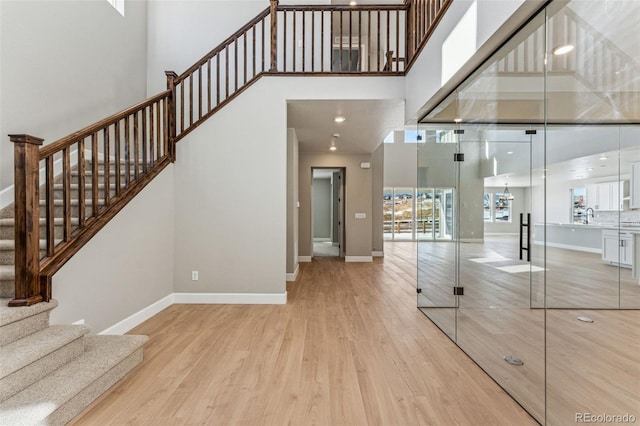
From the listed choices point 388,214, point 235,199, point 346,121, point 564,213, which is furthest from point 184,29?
point 388,214

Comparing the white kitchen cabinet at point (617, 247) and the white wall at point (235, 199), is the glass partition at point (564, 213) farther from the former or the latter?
the white wall at point (235, 199)

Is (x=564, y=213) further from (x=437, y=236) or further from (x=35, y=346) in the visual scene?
(x=35, y=346)

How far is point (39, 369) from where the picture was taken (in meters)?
1.80

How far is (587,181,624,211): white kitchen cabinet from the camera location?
1468 millimetres

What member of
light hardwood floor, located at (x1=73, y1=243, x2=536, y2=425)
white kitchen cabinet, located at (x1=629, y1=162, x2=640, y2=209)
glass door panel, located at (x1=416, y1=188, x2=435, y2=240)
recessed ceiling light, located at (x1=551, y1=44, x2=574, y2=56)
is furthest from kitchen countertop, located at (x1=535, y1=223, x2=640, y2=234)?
glass door panel, located at (x1=416, y1=188, x2=435, y2=240)

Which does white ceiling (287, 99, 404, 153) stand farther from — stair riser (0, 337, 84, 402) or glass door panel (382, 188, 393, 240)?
glass door panel (382, 188, 393, 240)

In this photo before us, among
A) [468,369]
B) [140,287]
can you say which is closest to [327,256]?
[140,287]

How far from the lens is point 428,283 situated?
371cm

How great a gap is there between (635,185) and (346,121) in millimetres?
4007

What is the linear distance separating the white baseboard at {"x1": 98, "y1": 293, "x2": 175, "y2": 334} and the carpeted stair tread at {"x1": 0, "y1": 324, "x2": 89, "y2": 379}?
0.76 m

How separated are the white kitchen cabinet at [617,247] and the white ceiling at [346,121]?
3.06m

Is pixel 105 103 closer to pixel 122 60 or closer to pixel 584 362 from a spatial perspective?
pixel 122 60

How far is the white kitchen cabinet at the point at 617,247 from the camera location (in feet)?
4.87

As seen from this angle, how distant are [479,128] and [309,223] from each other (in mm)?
5127
